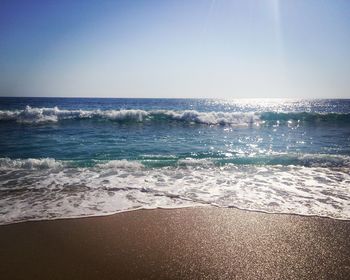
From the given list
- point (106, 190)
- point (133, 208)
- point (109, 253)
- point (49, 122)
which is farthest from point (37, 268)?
point (49, 122)

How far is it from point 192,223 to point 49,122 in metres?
20.3

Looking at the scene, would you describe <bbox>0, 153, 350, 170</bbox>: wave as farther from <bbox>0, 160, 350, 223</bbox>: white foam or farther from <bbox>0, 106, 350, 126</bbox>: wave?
<bbox>0, 106, 350, 126</bbox>: wave

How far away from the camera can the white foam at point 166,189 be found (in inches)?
215

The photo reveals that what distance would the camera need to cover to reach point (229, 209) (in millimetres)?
5375

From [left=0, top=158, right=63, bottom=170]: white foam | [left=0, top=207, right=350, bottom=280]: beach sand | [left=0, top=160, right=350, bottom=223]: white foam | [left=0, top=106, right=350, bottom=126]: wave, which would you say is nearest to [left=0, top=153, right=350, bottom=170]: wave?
[left=0, top=158, right=63, bottom=170]: white foam

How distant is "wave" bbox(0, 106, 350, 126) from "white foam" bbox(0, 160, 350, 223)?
1504 cm

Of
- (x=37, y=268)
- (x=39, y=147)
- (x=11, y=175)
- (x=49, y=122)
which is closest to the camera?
(x=37, y=268)

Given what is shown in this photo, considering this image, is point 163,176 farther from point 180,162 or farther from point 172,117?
point 172,117

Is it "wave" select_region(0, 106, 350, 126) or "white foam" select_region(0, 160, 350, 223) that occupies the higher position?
"wave" select_region(0, 106, 350, 126)

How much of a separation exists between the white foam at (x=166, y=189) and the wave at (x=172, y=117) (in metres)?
15.0

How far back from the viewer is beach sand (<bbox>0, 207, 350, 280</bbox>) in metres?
3.39

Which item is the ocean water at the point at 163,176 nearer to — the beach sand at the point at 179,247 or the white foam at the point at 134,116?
the beach sand at the point at 179,247

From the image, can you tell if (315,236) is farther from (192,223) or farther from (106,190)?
(106,190)

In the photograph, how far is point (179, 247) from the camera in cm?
396
